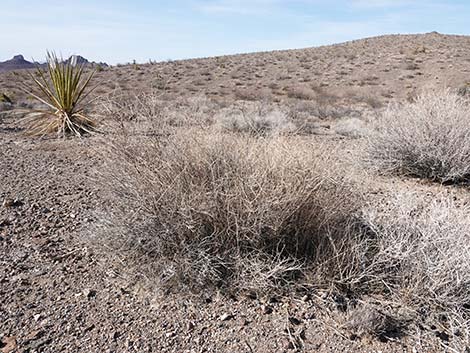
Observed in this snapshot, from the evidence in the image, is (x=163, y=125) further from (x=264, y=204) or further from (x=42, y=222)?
(x=42, y=222)

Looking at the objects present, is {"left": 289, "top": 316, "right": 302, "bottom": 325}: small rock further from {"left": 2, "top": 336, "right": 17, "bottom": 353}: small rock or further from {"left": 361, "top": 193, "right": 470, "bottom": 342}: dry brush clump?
{"left": 2, "top": 336, "right": 17, "bottom": 353}: small rock

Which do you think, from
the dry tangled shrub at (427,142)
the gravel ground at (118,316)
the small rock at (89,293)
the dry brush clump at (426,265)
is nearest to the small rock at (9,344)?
the gravel ground at (118,316)

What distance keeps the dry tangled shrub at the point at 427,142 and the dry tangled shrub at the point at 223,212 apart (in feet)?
10.6

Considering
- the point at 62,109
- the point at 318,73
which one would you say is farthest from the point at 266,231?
the point at 318,73

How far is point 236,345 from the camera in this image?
267 centimetres

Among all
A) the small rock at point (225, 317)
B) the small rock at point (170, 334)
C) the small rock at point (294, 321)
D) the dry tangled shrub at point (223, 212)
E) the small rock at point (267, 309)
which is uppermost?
the dry tangled shrub at point (223, 212)

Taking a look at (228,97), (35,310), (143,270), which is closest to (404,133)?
(143,270)

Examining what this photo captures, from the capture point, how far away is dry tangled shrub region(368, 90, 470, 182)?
6062 mm

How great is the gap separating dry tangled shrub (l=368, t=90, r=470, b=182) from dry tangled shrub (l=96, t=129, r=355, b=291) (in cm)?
325

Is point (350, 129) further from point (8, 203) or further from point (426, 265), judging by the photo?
point (8, 203)

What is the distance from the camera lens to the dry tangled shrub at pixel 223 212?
10.3 ft

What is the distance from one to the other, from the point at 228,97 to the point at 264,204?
20.8m

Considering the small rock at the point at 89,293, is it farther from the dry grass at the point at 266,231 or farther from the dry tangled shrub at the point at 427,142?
the dry tangled shrub at the point at 427,142

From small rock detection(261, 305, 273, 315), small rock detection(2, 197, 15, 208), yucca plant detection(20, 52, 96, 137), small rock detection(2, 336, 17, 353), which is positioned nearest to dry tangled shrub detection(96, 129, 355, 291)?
small rock detection(261, 305, 273, 315)
